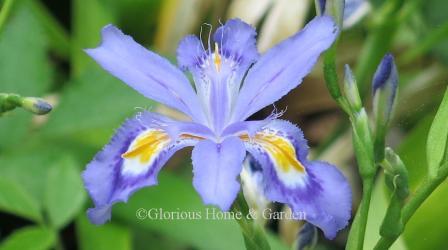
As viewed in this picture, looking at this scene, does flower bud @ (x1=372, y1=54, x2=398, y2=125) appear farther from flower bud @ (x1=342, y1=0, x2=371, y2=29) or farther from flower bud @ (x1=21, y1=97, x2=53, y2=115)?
flower bud @ (x1=342, y1=0, x2=371, y2=29)

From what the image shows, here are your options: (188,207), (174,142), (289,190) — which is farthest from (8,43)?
(289,190)

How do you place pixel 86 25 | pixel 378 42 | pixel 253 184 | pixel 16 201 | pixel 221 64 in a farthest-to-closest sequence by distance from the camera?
pixel 86 25 < pixel 378 42 < pixel 16 201 < pixel 253 184 < pixel 221 64

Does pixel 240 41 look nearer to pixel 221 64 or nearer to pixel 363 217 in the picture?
pixel 221 64

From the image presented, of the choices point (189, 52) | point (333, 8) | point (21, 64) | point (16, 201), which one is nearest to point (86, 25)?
point (21, 64)

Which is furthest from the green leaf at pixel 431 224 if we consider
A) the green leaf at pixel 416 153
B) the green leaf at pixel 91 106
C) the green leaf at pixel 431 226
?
the green leaf at pixel 91 106

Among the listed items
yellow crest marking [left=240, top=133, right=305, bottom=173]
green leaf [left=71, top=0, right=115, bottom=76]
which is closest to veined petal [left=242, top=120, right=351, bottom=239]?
yellow crest marking [left=240, top=133, right=305, bottom=173]

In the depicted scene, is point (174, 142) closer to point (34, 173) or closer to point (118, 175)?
point (118, 175)
